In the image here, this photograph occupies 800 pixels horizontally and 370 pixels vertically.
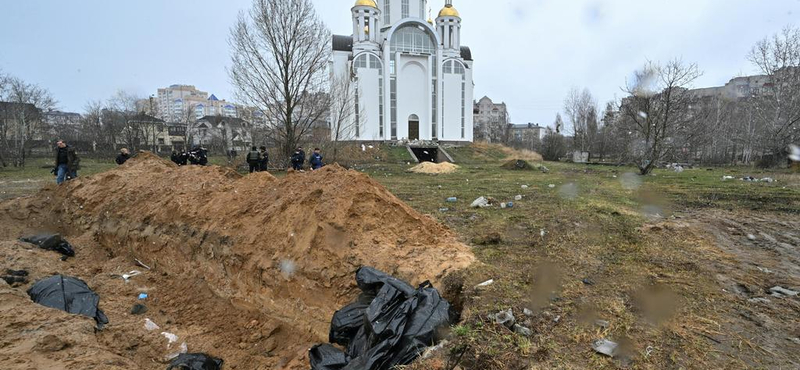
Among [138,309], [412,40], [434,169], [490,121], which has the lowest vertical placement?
[138,309]

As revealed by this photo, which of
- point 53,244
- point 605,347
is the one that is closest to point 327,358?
point 605,347

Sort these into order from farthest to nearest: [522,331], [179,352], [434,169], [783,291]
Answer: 1. [434,169]
2. [179,352]
3. [783,291]
4. [522,331]

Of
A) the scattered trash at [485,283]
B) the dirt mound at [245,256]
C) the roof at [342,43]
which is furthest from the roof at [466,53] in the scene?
the scattered trash at [485,283]

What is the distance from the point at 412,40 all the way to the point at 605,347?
4036 centimetres

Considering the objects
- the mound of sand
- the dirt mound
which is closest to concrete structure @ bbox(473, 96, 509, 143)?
the mound of sand

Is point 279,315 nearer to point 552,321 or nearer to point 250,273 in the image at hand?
point 250,273

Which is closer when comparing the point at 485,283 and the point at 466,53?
the point at 485,283

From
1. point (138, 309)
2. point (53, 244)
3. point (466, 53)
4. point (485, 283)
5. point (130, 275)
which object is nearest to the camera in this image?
point (485, 283)

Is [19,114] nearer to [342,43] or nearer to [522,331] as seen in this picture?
[342,43]

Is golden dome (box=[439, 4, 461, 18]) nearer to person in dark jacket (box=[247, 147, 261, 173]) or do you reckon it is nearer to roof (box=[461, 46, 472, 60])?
roof (box=[461, 46, 472, 60])

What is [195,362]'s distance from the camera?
380 cm

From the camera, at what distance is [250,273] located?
16.3ft

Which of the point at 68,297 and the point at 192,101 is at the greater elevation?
the point at 192,101

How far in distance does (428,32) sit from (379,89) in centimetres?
832
